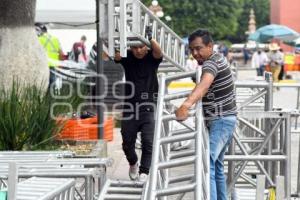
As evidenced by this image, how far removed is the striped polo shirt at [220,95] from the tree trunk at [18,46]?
4.05 metres

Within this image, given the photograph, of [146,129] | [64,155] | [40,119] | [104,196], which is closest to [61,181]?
[104,196]

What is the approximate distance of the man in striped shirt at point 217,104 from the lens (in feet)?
19.7

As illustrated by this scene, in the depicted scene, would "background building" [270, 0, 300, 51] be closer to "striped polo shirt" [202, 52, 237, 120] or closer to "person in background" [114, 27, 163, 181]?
"person in background" [114, 27, 163, 181]

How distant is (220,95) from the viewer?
6.11 metres

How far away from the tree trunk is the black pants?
2.05 metres

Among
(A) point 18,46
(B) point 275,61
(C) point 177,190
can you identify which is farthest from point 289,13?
(C) point 177,190

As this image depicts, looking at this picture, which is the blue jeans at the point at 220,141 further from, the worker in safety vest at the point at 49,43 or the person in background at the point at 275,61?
the person in background at the point at 275,61

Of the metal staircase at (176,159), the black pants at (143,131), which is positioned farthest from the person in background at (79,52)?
the metal staircase at (176,159)

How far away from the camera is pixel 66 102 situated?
33.0ft

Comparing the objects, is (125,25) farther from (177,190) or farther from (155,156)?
(177,190)

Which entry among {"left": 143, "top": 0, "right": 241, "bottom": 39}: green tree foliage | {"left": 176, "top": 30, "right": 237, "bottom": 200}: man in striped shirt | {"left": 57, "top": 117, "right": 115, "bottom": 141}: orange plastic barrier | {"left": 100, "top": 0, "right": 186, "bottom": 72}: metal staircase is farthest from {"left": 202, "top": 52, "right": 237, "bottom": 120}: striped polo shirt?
{"left": 143, "top": 0, "right": 241, "bottom": 39}: green tree foliage

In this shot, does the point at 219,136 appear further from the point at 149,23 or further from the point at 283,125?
the point at 149,23

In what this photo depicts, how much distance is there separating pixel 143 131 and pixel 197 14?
53.9 meters

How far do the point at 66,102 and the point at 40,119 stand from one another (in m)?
1.24
